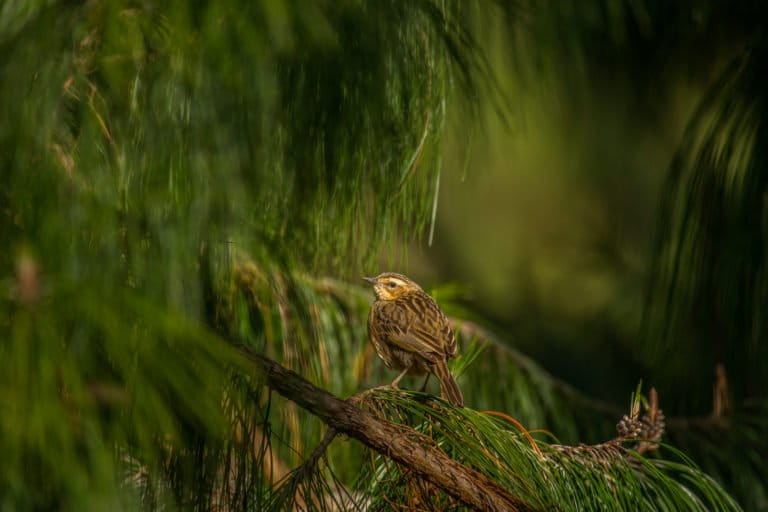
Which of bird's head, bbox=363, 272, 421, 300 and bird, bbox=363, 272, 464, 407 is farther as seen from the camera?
bird's head, bbox=363, 272, 421, 300

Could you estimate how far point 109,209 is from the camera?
988 mm

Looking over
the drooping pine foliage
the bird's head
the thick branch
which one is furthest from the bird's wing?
the thick branch

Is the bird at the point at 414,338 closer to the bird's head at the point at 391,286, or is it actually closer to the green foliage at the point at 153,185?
the bird's head at the point at 391,286

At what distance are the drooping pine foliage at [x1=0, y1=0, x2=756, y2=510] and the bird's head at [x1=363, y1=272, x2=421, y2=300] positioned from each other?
4.72 ft

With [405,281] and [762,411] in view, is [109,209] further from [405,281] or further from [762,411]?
[762,411]

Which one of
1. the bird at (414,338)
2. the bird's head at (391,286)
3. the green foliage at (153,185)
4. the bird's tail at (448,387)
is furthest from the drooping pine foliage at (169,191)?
the bird's head at (391,286)

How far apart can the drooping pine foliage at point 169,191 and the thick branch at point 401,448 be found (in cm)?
5

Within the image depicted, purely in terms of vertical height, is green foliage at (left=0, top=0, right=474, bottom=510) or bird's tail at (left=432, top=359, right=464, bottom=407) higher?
green foliage at (left=0, top=0, right=474, bottom=510)

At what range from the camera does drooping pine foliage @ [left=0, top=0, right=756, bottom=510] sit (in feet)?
2.79

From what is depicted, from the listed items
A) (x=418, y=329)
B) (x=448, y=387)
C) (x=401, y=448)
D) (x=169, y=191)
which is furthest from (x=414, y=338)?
(x=169, y=191)

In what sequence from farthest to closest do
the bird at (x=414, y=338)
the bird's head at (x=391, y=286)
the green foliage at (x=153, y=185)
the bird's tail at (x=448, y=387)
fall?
the bird's head at (x=391, y=286)
the bird at (x=414, y=338)
the bird's tail at (x=448, y=387)
the green foliage at (x=153, y=185)

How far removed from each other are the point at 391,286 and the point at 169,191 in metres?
2.24

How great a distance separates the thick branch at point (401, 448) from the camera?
1561mm

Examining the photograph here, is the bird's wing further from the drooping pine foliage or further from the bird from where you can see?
the drooping pine foliage
